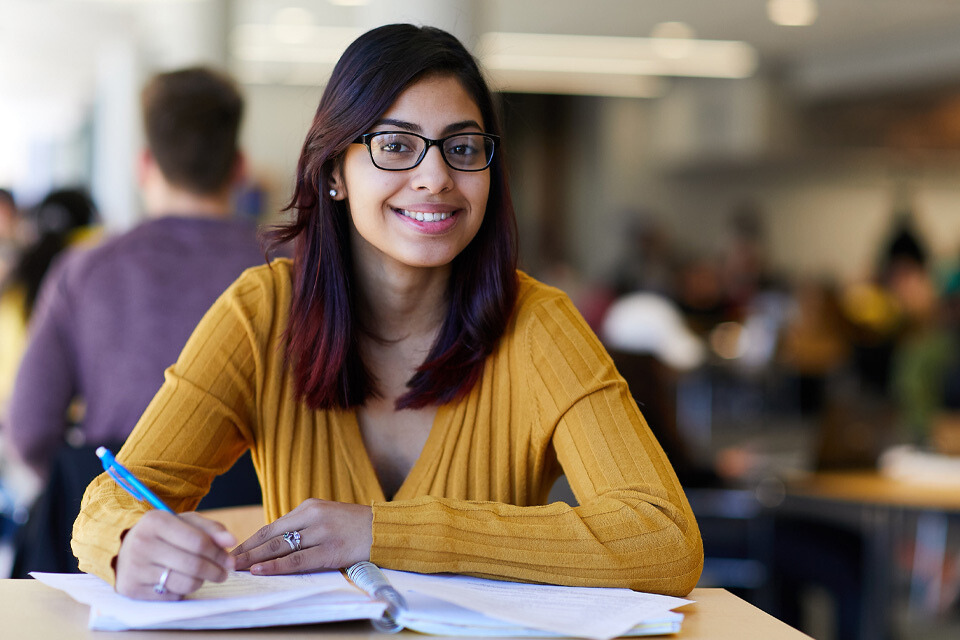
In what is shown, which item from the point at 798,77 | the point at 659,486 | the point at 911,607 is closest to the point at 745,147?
the point at 798,77

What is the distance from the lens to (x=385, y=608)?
95 centimetres

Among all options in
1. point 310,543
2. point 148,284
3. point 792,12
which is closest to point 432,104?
point 310,543

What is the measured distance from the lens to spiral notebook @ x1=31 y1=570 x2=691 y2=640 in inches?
36.7

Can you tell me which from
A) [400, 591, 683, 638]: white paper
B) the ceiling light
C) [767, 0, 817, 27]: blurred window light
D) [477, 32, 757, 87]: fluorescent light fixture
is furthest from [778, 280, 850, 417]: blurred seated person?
[400, 591, 683, 638]: white paper

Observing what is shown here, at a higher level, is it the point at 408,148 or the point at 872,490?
the point at 408,148

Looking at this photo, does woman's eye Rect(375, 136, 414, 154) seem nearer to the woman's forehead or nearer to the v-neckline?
the woman's forehead

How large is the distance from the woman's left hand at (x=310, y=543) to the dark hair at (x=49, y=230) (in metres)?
2.66

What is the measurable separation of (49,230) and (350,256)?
8.53 ft

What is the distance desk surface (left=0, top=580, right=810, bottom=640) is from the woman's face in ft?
1.81

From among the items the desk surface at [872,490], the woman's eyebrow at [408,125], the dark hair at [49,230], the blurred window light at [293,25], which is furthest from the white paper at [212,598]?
the blurred window light at [293,25]

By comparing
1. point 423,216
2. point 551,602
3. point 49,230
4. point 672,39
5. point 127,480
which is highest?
point 672,39

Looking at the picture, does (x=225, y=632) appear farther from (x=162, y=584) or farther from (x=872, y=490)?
(x=872, y=490)

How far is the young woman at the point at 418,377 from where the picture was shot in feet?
3.80

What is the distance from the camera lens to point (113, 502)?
1.13m
